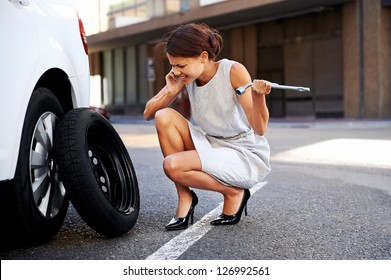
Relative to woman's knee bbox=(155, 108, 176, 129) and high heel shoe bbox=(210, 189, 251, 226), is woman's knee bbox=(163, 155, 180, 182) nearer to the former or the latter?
woman's knee bbox=(155, 108, 176, 129)

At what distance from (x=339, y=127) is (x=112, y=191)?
580 inches

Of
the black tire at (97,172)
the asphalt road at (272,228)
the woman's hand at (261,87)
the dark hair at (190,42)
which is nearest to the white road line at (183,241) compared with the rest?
the asphalt road at (272,228)

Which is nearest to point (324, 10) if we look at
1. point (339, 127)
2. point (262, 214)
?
Result: point (339, 127)

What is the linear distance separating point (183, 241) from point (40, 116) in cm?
97

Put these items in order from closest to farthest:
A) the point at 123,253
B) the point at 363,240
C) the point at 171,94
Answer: the point at 123,253
the point at 363,240
the point at 171,94

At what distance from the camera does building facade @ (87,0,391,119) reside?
21.9 m

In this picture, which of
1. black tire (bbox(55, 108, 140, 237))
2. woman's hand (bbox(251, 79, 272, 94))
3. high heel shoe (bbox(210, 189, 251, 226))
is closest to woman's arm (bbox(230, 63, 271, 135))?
woman's hand (bbox(251, 79, 272, 94))

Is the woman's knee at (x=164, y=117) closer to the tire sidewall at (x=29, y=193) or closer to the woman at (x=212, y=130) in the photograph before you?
the woman at (x=212, y=130)

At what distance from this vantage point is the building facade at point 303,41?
21.9 meters

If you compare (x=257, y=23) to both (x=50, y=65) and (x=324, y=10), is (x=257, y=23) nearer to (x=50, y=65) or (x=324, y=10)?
(x=324, y=10)

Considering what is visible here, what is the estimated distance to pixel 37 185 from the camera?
3.05 meters

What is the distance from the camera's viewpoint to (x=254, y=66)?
27.2m

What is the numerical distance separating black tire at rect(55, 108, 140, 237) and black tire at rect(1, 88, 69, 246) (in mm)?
104

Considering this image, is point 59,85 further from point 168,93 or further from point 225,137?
point 225,137
